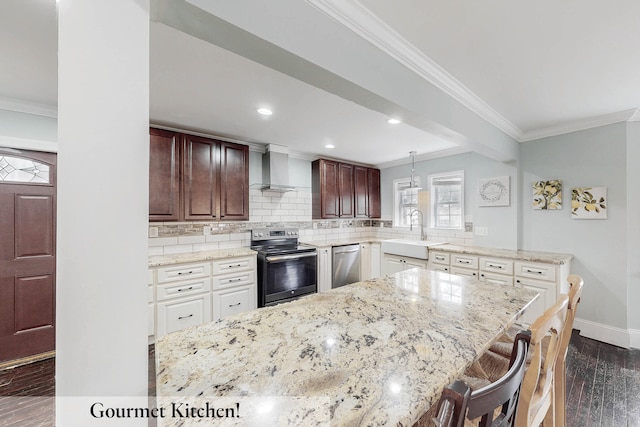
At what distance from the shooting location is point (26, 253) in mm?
2324

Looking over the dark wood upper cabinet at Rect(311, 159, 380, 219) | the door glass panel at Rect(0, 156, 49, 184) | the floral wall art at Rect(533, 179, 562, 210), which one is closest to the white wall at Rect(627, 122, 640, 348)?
the floral wall art at Rect(533, 179, 562, 210)

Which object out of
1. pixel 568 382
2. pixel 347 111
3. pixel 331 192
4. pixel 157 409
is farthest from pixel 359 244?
pixel 157 409

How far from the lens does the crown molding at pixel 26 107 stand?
2178 millimetres

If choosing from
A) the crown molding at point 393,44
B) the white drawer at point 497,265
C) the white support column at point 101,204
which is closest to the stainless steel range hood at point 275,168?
the crown molding at point 393,44

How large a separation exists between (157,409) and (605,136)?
4214 mm

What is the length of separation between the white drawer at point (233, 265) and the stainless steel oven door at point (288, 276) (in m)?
0.19

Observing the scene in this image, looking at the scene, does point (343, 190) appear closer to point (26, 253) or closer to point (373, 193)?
point (373, 193)

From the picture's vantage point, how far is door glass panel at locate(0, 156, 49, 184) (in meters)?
2.22

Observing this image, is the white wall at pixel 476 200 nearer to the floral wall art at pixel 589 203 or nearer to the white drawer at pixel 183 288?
the floral wall art at pixel 589 203

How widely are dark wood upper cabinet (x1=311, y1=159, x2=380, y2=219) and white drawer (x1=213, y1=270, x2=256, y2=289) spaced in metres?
1.53

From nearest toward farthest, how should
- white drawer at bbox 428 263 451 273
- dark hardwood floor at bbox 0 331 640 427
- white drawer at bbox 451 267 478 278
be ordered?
dark hardwood floor at bbox 0 331 640 427 → white drawer at bbox 451 267 478 278 → white drawer at bbox 428 263 451 273

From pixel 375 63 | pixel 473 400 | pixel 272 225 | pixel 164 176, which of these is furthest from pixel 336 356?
pixel 272 225

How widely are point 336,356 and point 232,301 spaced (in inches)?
93.5

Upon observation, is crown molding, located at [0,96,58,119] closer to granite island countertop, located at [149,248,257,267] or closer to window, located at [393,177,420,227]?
granite island countertop, located at [149,248,257,267]
